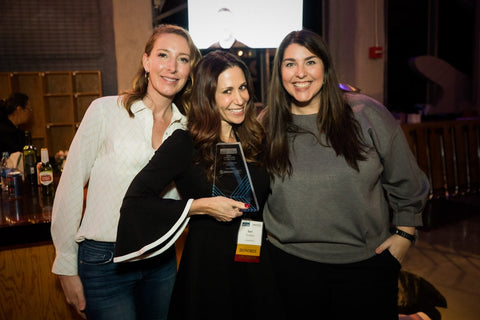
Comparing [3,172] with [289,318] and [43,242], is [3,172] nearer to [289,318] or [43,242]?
[43,242]

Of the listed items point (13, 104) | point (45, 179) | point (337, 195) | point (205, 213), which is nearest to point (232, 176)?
point (205, 213)

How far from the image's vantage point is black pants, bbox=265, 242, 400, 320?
1.61 m

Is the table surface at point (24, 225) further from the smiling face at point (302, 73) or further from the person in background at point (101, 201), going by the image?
the smiling face at point (302, 73)

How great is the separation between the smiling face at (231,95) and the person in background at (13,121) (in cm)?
347

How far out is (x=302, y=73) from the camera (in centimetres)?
167

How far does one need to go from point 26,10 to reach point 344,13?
4.82m

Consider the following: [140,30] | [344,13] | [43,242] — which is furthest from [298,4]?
[43,242]

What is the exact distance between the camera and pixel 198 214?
157 cm

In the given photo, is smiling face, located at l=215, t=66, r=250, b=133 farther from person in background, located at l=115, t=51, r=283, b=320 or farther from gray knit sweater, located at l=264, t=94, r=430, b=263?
gray knit sweater, located at l=264, t=94, r=430, b=263

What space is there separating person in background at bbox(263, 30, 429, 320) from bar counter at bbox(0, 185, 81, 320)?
133cm

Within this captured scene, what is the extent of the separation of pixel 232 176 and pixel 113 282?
614 millimetres

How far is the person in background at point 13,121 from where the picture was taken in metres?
4.25

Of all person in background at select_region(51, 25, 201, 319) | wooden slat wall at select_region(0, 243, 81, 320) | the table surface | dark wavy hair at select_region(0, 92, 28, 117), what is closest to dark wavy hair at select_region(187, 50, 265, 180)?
person in background at select_region(51, 25, 201, 319)

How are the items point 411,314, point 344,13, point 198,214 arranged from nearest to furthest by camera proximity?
point 198,214 < point 411,314 < point 344,13
